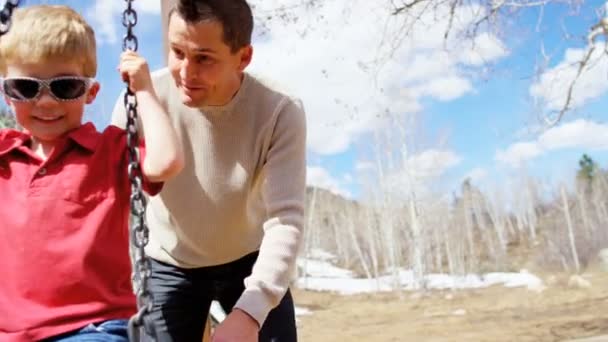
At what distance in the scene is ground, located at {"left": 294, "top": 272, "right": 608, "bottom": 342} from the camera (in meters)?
10.4

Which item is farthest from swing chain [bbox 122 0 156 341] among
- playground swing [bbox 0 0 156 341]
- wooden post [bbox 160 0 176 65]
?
wooden post [bbox 160 0 176 65]

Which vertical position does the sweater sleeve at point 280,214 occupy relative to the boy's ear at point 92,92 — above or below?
below

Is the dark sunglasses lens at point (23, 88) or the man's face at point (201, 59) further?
the man's face at point (201, 59)

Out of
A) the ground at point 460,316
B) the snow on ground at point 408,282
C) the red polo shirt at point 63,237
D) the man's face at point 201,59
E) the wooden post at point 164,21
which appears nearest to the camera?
the red polo shirt at point 63,237

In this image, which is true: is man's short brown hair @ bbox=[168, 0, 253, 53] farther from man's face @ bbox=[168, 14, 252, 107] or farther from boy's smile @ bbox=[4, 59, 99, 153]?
boy's smile @ bbox=[4, 59, 99, 153]

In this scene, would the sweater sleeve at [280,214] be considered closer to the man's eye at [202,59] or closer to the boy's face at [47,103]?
Result: the man's eye at [202,59]

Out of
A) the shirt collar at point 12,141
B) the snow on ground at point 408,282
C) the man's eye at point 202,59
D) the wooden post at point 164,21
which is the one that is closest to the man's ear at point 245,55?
the man's eye at point 202,59

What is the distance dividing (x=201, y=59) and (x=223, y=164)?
347mm

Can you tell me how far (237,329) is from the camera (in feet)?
4.38

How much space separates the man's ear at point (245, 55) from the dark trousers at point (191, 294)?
0.55 meters

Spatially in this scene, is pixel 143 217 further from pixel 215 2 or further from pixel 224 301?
pixel 224 301

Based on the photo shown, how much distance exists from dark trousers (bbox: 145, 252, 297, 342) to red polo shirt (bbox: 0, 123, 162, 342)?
560 millimetres

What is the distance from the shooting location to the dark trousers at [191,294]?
1.88 m

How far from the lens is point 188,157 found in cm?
181
